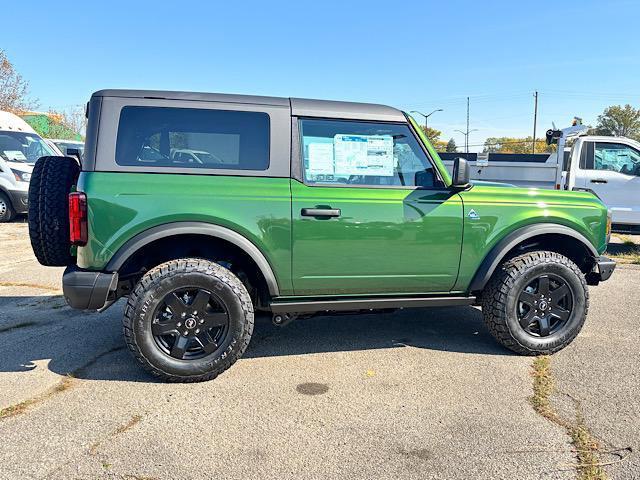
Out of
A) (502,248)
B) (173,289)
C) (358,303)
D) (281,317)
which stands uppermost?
(502,248)

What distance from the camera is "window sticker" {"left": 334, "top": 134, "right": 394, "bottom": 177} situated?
363cm

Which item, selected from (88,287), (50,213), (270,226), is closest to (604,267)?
(270,226)

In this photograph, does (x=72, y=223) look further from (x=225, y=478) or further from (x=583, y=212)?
(x=583, y=212)

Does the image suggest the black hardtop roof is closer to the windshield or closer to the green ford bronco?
the green ford bronco

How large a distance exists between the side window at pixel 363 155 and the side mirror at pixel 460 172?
150mm

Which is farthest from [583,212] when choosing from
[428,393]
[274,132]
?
[274,132]

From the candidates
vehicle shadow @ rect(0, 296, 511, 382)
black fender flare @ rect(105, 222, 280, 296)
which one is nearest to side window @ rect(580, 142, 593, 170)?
vehicle shadow @ rect(0, 296, 511, 382)

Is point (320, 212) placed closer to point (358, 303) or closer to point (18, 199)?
point (358, 303)

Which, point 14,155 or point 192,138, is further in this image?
point 14,155

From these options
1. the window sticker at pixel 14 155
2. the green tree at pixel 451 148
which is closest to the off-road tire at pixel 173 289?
the window sticker at pixel 14 155

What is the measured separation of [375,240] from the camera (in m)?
3.56

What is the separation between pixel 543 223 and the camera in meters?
3.90

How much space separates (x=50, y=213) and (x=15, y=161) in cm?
971

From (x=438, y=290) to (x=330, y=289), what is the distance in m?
0.87
